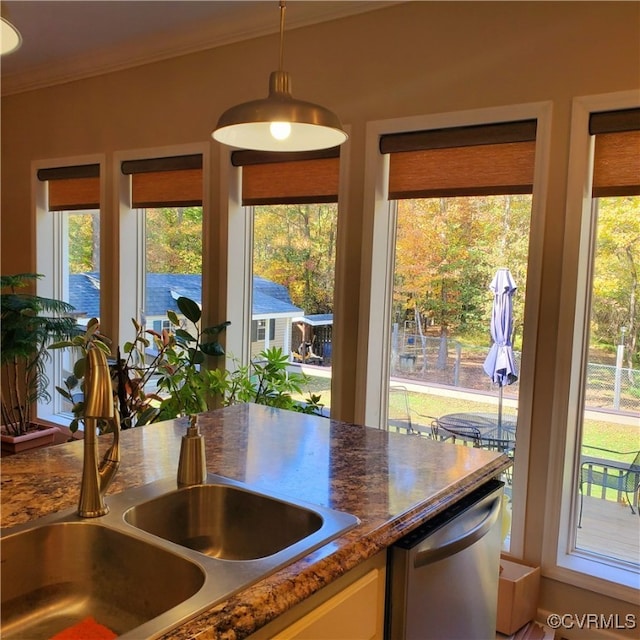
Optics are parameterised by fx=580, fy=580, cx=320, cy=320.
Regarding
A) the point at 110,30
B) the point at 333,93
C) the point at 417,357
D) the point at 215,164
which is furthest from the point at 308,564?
the point at 110,30

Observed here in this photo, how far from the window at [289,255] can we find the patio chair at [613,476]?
1.35 meters

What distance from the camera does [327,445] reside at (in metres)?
1.84

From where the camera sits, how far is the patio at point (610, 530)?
2506 millimetres

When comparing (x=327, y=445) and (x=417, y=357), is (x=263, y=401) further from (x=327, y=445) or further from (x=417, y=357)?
(x=327, y=445)

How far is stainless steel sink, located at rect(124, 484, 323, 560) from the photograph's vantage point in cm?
135

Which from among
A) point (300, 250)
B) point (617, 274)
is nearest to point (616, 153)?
point (617, 274)

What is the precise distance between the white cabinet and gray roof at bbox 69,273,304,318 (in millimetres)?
2227

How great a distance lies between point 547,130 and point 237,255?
1.84 m

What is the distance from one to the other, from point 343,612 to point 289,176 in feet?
8.23

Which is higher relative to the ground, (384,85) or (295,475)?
(384,85)

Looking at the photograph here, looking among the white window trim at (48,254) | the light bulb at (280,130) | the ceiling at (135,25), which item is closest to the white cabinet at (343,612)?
the light bulb at (280,130)

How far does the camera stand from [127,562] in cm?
117

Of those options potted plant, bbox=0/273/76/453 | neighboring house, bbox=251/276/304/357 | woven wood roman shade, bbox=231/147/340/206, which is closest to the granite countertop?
neighboring house, bbox=251/276/304/357

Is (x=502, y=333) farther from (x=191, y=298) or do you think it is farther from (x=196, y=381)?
(x=191, y=298)
